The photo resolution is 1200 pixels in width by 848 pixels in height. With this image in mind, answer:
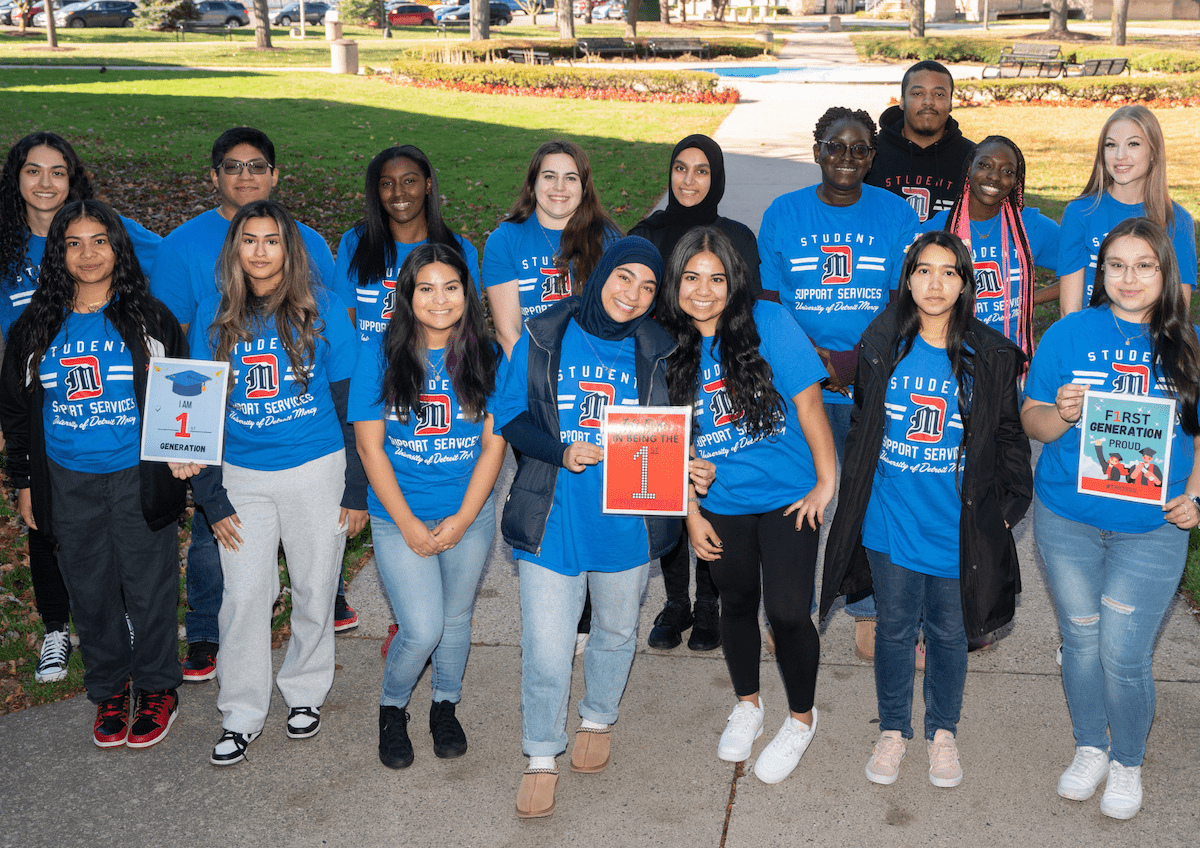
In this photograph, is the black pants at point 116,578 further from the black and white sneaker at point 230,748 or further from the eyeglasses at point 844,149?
the eyeglasses at point 844,149

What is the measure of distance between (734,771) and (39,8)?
58037 mm

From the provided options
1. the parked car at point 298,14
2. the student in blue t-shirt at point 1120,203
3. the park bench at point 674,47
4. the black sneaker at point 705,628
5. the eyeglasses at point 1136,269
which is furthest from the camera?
the parked car at point 298,14

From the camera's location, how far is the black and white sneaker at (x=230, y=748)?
179 inches

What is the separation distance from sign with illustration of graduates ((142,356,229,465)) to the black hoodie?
12.2ft

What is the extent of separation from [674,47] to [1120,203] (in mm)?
34645

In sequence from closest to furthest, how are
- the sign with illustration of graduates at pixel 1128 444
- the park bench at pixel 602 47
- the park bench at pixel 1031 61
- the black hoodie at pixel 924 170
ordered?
the sign with illustration of graduates at pixel 1128 444 < the black hoodie at pixel 924 170 < the park bench at pixel 1031 61 < the park bench at pixel 602 47

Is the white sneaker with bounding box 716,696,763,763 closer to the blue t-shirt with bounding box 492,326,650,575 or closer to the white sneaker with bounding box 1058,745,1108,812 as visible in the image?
the blue t-shirt with bounding box 492,326,650,575

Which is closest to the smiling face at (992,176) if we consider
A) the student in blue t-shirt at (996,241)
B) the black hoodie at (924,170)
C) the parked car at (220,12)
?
the student in blue t-shirt at (996,241)

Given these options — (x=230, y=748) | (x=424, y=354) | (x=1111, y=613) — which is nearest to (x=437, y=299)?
(x=424, y=354)

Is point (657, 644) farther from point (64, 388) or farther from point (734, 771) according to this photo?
point (64, 388)

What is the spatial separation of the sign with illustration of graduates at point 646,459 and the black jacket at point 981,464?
661 mm

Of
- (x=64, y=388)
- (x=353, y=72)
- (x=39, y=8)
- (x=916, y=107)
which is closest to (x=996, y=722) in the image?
(x=916, y=107)

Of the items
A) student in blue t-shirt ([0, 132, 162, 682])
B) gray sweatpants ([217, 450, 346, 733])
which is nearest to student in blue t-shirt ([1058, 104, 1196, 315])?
gray sweatpants ([217, 450, 346, 733])

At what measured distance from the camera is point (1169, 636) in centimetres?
543
